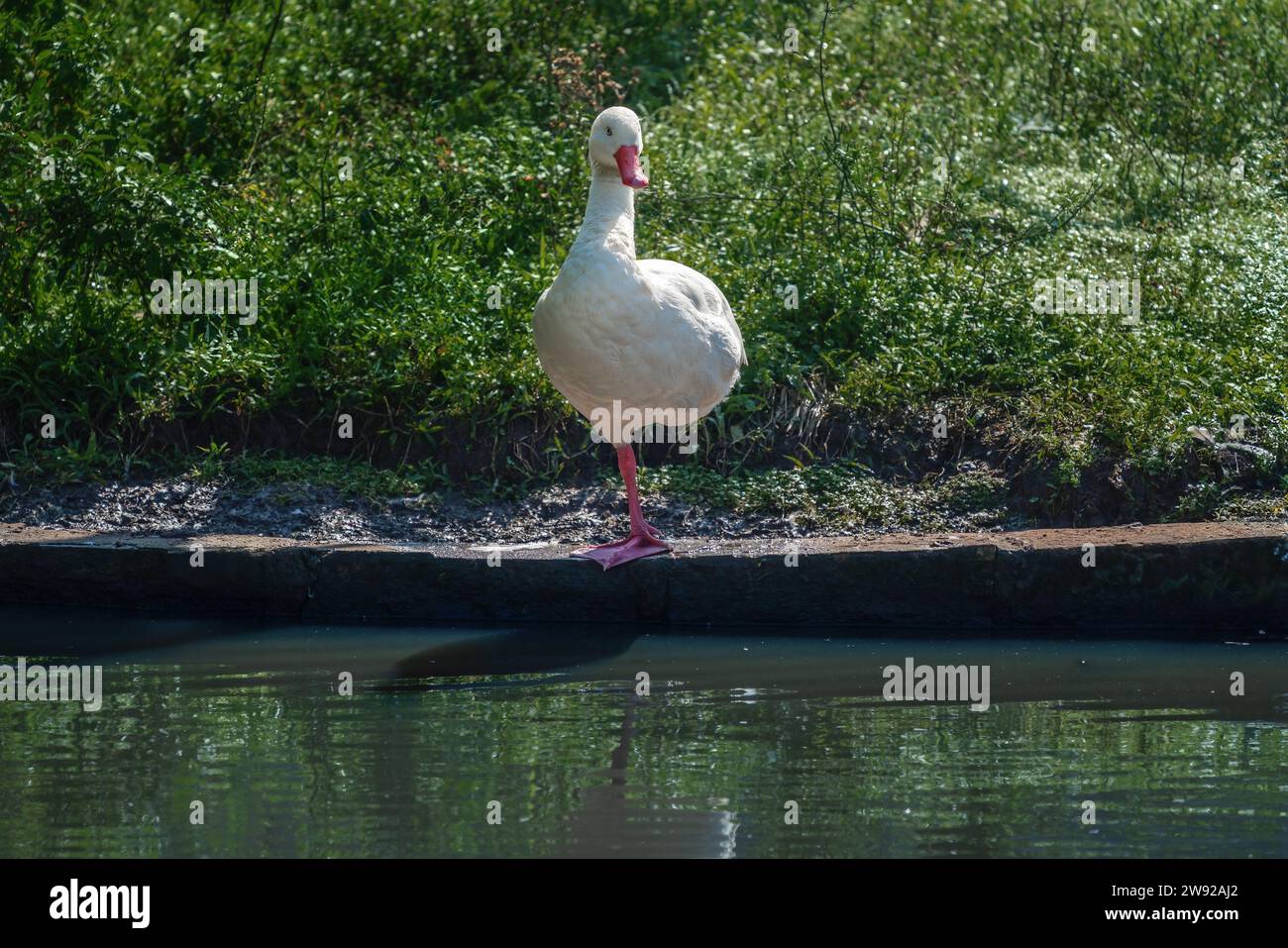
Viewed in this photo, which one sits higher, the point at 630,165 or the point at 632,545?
the point at 630,165

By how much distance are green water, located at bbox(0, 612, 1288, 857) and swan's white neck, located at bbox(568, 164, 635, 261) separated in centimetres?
155

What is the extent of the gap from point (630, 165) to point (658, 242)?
262cm

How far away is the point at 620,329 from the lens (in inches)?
258

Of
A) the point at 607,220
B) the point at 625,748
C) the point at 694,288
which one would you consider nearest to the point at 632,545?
the point at 694,288

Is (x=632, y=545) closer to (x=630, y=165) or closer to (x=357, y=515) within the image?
(x=357, y=515)

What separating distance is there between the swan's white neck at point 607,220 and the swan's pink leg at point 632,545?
92cm

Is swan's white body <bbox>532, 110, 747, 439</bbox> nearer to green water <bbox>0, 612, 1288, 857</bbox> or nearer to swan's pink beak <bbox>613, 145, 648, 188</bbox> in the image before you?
swan's pink beak <bbox>613, 145, 648, 188</bbox>

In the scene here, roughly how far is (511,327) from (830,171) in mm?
2551

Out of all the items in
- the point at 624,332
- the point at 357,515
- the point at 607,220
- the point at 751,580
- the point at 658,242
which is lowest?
the point at 751,580

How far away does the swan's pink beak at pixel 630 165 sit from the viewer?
6.71 meters

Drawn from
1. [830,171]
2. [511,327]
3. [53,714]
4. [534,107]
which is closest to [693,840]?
[53,714]

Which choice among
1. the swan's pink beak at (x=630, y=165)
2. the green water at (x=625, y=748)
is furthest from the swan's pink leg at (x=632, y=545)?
the swan's pink beak at (x=630, y=165)

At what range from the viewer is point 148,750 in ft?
16.6

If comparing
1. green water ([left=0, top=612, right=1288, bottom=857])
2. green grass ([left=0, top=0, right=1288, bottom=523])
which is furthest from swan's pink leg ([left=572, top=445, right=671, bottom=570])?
green grass ([left=0, top=0, right=1288, bottom=523])
